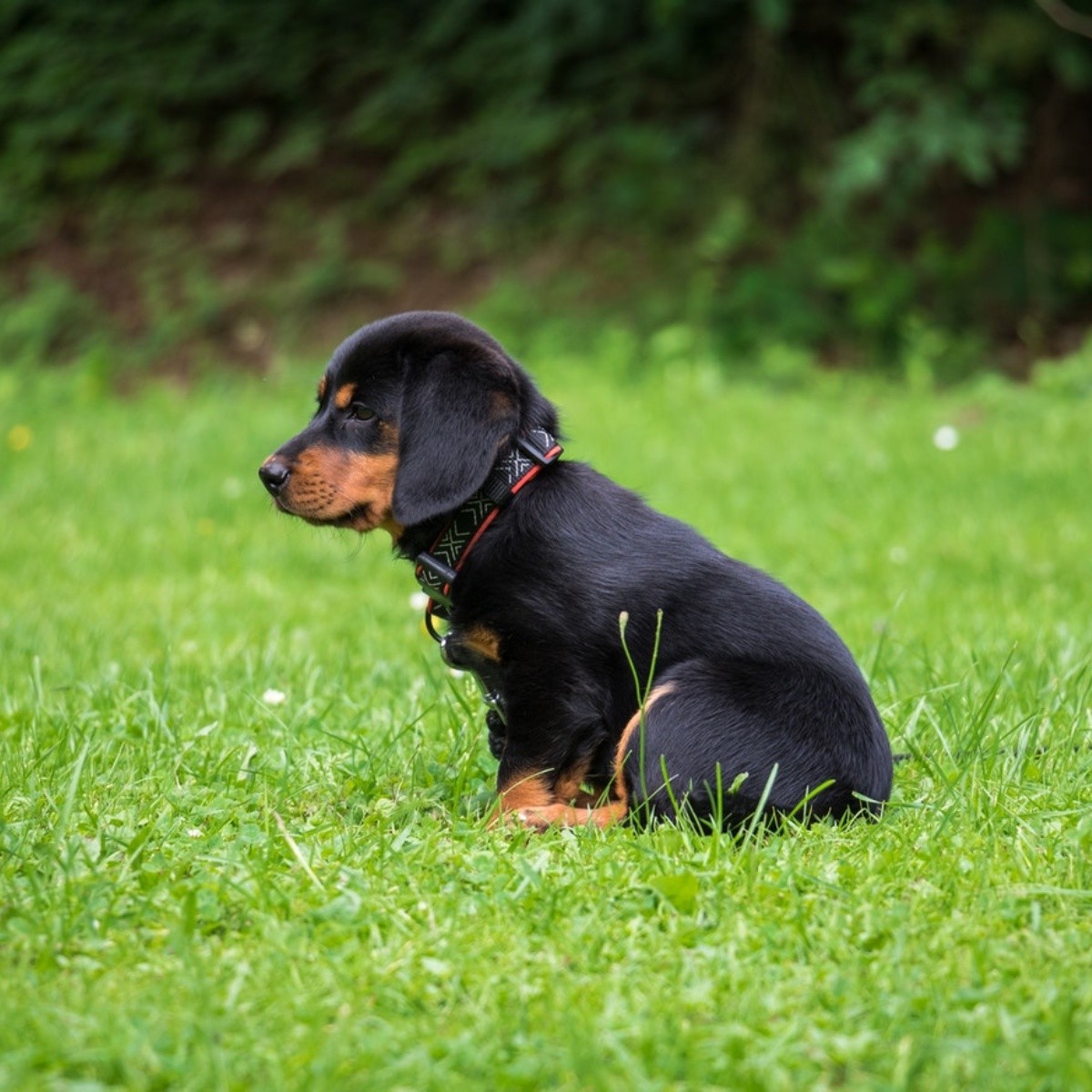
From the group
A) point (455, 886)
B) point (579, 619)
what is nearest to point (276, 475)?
point (579, 619)

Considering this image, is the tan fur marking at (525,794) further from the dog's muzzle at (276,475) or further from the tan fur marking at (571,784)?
the dog's muzzle at (276,475)

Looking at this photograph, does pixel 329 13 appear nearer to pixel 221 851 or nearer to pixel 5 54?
pixel 5 54

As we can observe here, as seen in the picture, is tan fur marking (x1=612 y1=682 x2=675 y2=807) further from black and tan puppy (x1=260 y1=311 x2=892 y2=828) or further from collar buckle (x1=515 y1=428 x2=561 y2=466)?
collar buckle (x1=515 y1=428 x2=561 y2=466)

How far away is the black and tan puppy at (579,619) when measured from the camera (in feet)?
10.0

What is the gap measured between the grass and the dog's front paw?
0.26ft

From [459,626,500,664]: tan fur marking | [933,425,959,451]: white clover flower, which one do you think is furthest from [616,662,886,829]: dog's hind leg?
[933,425,959,451]: white clover flower

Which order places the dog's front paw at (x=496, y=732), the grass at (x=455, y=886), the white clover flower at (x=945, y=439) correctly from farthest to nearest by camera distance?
the white clover flower at (x=945, y=439), the dog's front paw at (x=496, y=732), the grass at (x=455, y=886)

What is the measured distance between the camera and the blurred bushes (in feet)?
34.4

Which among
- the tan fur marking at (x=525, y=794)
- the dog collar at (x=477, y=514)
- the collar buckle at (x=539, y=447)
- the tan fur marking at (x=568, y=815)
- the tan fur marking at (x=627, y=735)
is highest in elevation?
the collar buckle at (x=539, y=447)

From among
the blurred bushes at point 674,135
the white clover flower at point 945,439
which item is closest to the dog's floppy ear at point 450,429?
the white clover flower at point 945,439

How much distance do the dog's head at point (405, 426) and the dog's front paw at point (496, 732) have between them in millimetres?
493

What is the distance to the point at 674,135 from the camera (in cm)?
1172

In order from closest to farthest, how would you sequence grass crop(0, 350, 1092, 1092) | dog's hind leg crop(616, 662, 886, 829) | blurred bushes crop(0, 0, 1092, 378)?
grass crop(0, 350, 1092, 1092) < dog's hind leg crop(616, 662, 886, 829) < blurred bushes crop(0, 0, 1092, 378)

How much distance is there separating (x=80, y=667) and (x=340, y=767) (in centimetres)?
155
